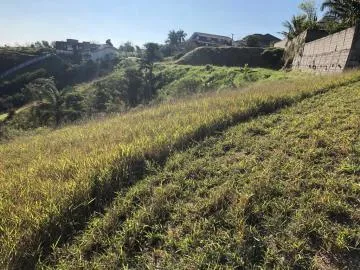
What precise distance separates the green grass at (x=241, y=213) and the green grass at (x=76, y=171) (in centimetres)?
26

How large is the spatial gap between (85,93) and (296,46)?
1867 cm

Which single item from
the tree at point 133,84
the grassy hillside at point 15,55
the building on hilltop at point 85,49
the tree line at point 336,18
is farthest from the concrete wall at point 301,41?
the grassy hillside at point 15,55

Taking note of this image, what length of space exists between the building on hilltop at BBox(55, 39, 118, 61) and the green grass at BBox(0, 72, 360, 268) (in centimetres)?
5141

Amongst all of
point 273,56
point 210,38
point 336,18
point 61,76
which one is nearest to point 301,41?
point 336,18

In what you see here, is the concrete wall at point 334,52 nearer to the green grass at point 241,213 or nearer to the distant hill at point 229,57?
the green grass at point 241,213

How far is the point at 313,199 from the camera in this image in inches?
140

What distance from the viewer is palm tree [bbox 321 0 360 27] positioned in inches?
634

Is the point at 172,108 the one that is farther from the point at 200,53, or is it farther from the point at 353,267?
the point at 200,53

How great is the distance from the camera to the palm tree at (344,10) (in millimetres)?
16094

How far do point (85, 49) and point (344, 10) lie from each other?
2220 inches

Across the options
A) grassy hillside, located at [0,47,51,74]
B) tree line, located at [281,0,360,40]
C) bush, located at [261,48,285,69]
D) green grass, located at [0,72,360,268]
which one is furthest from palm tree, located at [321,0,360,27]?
grassy hillside, located at [0,47,51,74]

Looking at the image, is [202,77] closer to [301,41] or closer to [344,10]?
[301,41]

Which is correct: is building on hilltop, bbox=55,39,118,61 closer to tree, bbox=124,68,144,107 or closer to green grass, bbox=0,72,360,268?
tree, bbox=124,68,144,107

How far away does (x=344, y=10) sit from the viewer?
18.9 m
